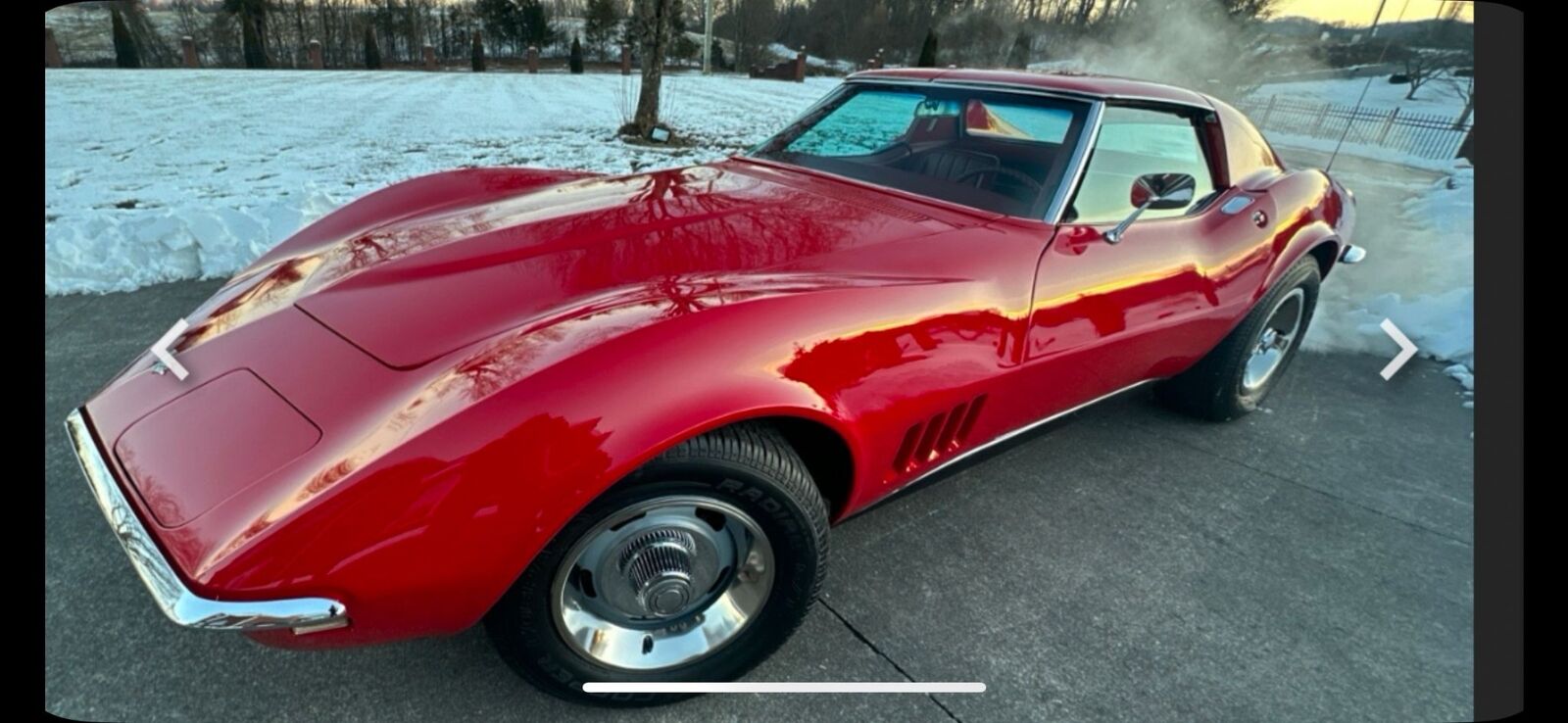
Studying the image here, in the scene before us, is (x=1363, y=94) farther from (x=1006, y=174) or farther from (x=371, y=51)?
(x=371, y=51)

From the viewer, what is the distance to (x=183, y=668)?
1.69m

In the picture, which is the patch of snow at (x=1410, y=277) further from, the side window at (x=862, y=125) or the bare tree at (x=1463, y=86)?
the side window at (x=862, y=125)

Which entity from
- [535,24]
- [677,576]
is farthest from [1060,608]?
[535,24]

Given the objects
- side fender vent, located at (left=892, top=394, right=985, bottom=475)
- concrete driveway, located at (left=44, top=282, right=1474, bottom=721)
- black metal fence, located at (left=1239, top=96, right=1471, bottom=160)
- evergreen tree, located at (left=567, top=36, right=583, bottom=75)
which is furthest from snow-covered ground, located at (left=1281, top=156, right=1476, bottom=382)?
evergreen tree, located at (left=567, top=36, right=583, bottom=75)

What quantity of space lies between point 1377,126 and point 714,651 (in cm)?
626

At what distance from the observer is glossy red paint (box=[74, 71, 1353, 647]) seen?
4.16ft

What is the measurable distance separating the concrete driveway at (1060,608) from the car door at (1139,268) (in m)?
0.35

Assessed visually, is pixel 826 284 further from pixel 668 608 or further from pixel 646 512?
pixel 668 608

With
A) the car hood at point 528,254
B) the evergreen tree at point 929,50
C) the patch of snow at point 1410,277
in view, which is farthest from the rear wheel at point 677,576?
the evergreen tree at point 929,50

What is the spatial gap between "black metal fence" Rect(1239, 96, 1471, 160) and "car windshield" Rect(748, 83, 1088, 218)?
387cm

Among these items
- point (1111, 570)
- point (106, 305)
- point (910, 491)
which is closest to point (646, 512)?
point (910, 491)

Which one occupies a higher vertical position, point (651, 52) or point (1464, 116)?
point (651, 52)

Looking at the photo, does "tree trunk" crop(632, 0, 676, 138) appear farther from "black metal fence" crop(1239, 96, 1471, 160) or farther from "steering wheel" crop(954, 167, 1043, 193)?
"steering wheel" crop(954, 167, 1043, 193)

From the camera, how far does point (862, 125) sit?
9.79ft
